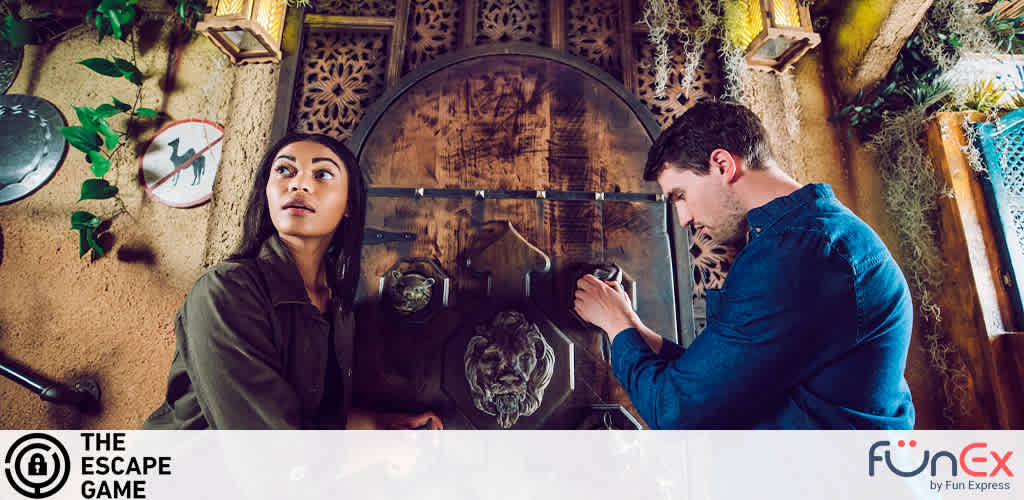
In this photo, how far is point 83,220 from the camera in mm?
1866

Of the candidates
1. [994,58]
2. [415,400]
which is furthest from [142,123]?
[994,58]

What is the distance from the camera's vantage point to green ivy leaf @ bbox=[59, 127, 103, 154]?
188 cm

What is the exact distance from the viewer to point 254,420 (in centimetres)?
117

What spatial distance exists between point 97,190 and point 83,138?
26 cm

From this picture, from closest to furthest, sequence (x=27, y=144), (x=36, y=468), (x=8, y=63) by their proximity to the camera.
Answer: (x=36, y=468) < (x=27, y=144) < (x=8, y=63)

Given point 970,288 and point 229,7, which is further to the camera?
point 970,288

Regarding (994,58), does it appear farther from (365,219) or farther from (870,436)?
(365,219)

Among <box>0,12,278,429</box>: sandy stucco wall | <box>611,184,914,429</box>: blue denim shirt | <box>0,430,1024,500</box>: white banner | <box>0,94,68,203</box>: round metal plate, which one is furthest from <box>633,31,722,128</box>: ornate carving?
<box>0,94,68,203</box>: round metal plate

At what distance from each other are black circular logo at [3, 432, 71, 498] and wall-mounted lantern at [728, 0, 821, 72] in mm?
3046

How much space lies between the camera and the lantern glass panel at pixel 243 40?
5.41 ft

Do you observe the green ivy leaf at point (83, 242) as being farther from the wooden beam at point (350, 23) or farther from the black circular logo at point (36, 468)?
the wooden beam at point (350, 23)

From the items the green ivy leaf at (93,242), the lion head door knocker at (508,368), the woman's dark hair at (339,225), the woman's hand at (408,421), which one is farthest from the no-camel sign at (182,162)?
the lion head door knocker at (508,368)

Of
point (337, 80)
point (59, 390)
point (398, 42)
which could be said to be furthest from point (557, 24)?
point (59, 390)

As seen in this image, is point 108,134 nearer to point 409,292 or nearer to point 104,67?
point 104,67
